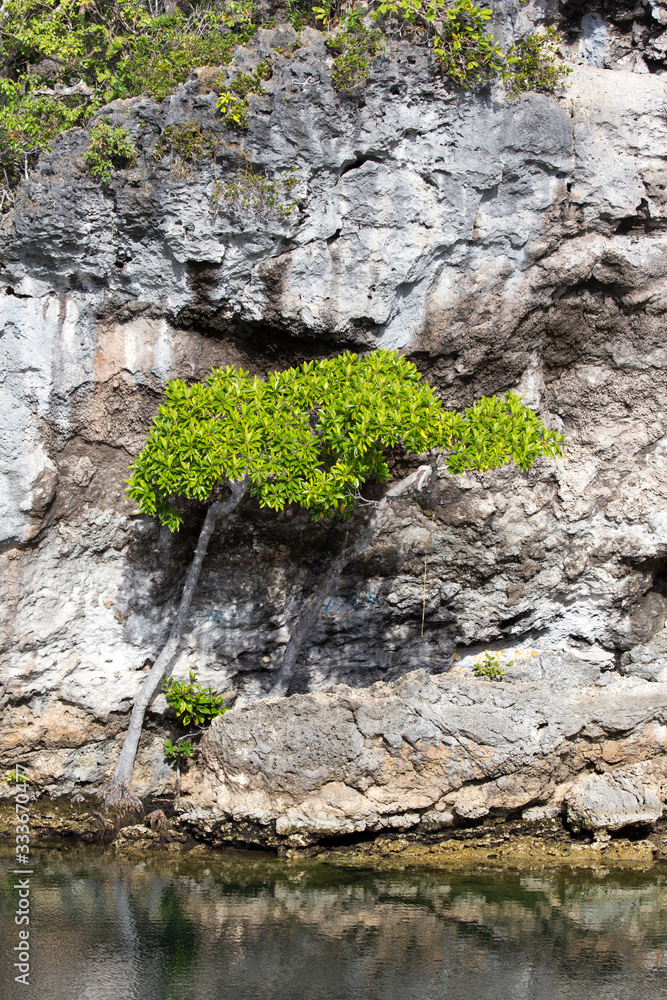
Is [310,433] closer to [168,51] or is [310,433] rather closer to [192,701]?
[192,701]

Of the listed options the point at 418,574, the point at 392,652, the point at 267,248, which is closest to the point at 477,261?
the point at 267,248

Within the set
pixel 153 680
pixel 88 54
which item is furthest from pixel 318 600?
pixel 88 54

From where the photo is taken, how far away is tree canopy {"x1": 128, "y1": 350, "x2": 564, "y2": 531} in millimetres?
7527

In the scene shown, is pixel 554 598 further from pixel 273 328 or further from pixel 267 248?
pixel 267 248

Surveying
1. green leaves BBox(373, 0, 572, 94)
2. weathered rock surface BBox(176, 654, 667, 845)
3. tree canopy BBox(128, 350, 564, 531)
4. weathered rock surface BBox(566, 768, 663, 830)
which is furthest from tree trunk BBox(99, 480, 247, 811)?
green leaves BBox(373, 0, 572, 94)

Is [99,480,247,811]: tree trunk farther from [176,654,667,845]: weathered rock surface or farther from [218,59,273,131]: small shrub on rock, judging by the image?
[218,59,273,131]: small shrub on rock

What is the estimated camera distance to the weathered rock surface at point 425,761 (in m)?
7.86

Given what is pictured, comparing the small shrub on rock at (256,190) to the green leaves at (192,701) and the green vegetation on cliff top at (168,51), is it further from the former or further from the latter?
the green leaves at (192,701)

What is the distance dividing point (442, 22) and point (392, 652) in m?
7.39

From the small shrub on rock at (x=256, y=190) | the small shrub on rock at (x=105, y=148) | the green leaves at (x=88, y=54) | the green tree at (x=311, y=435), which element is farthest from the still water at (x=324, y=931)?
the green leaves at (x=88, y=54)

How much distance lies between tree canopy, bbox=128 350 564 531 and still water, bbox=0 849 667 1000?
3594mm

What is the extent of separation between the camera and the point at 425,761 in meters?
7.88

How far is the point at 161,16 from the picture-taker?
9.44 meters

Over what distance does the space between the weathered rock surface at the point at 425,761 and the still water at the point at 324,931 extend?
51 centimetres
